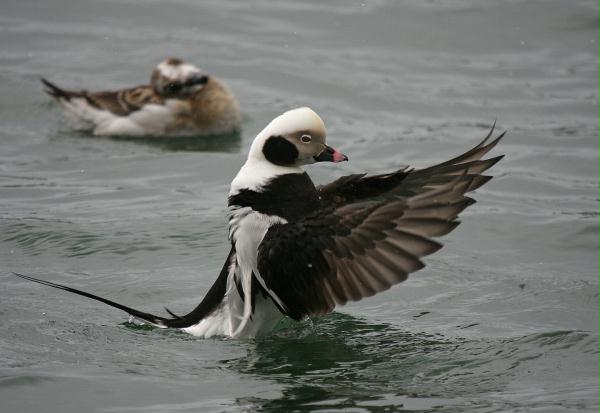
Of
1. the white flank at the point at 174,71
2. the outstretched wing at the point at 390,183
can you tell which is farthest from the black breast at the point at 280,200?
the white flank at the point at 174,71

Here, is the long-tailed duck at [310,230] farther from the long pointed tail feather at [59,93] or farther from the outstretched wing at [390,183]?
the long pointed tail feather at [59,93]

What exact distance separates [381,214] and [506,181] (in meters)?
4.67

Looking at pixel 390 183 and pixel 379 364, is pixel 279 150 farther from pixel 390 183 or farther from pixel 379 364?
pixel 379 364

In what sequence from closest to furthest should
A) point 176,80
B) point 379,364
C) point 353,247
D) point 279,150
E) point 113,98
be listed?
point 353,247 → point 379,364 → point 279,150 → point 113,98 → point 176,80

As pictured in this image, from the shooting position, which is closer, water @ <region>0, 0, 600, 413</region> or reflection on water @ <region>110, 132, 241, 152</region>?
water @ <region>0, 0, 600, 413</region>

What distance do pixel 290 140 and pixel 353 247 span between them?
78 cm

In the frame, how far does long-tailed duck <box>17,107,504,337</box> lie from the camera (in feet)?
19.4

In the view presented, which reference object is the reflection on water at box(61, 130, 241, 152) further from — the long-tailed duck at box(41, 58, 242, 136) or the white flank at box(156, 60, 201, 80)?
the white flank at box(156, 60, 201, 80)

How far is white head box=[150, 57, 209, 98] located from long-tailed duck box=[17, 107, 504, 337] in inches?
228

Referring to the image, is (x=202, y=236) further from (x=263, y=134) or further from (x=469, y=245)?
(x=263, y=134)

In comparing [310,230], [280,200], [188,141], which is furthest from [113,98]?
[310,230]

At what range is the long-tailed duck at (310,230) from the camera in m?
5.91

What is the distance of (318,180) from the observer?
10.4 meters

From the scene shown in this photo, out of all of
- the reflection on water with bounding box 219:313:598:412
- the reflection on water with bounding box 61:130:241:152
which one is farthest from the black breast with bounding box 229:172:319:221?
the reflection on water with bounding box 61:130:241:152
